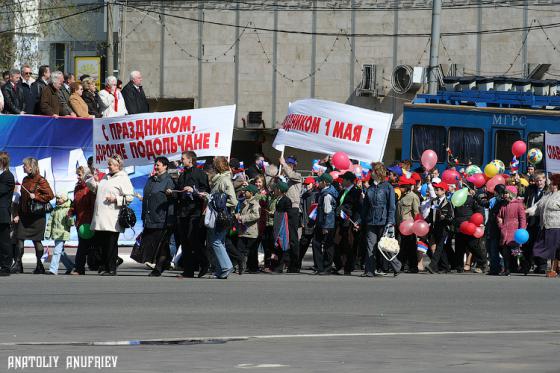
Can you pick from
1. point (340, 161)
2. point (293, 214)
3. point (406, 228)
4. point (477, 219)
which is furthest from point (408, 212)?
point (293, 214)

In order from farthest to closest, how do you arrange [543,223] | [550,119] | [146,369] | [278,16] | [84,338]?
[278,16] → [550,119] → [543,223] → [84,338] → [146,369]

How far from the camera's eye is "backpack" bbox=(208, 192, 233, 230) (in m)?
18.3

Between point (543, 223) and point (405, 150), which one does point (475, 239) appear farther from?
point (405, 150)

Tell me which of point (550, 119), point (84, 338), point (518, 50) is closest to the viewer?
point (84, 338)

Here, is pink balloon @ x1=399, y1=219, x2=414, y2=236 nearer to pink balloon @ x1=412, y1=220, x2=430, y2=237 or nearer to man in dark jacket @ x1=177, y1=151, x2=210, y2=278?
pink balloon @ x1=412, y1=220, x2=430, y2=237

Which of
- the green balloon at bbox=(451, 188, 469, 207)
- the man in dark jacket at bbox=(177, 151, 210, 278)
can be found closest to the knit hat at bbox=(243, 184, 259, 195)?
the man in dark jacket at bbox=(177, 151, 210, 278)

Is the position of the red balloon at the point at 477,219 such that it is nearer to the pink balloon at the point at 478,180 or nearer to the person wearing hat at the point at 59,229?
the pink balloon at the point at 478,180

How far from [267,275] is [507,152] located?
9.01 m

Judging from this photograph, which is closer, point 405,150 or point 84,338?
point 84,338

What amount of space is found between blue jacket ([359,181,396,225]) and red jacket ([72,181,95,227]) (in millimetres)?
4033

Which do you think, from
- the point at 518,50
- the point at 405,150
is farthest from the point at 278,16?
the point at 405,150

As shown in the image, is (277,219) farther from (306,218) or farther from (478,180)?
(478,180)

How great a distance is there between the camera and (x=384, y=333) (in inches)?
499

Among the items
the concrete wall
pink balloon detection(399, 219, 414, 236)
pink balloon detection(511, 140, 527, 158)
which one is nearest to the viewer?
pink balloon detection(399, 219, 414, 236)
